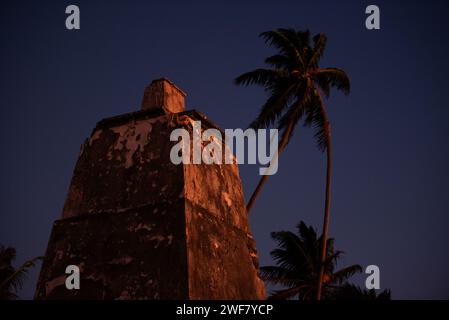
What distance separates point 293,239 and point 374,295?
397 cm

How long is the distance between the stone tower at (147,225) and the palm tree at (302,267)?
17.3 meters

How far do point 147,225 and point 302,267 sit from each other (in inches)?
735

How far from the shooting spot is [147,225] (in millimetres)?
1979

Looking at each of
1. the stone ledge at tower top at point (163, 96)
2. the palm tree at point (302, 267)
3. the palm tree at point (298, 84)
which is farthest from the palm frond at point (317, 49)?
the stone ledge at tower top at point (163, 96)

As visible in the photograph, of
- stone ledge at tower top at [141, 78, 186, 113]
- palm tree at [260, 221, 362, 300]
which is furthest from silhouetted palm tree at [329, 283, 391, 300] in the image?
stone ledge at tower top at [141, 78, 186, 113]

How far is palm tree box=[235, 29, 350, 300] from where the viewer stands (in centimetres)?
1493

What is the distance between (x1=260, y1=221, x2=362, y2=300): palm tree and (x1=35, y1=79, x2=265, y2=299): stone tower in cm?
1730

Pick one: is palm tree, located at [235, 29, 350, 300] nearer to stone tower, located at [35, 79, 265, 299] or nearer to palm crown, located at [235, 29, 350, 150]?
palm crown, located at [235, 29, 350, 150]

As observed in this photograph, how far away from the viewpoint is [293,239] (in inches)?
795

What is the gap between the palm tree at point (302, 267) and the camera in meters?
A: 19.1

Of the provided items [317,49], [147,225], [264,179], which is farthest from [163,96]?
[317,49]

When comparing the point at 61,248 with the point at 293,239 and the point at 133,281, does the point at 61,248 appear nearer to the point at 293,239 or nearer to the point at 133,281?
the point at 133,281
